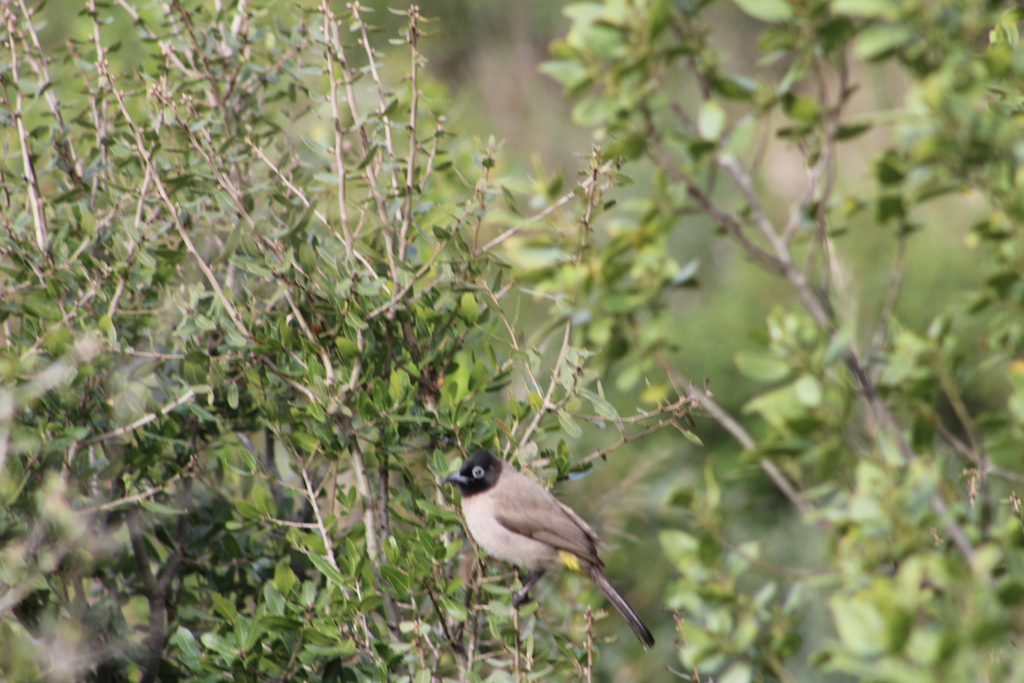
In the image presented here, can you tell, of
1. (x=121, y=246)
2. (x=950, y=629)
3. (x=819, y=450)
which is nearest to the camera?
(x=950, y=629)

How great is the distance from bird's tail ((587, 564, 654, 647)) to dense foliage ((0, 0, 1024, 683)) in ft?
0.53

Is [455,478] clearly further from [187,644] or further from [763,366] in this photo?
[763,366]

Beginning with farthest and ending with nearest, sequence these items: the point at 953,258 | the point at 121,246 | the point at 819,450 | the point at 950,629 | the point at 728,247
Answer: the point at 728,247 < the point at 953,258 < the point at 121,246 < the point at 819,450 < the point at 950,629

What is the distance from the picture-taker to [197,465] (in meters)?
2.72

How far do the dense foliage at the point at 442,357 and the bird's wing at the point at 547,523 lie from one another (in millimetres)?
190

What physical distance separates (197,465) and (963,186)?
2166mm

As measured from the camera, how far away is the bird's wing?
309 cm

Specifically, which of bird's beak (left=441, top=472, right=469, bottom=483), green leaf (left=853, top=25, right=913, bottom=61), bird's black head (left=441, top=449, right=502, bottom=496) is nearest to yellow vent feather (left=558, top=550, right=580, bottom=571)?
bird's black head (left=441, top=449, right=502, bottom=496)

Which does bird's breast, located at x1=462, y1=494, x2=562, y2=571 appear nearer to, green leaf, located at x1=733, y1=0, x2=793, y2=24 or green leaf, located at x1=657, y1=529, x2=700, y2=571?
green leaf, located at x1=657, y1=529, x2=700, y2=571

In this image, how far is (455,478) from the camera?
9.07 ft

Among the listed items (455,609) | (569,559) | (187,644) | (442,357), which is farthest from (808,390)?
(569,559)

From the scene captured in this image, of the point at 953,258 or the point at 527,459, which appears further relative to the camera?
the point at 953,258

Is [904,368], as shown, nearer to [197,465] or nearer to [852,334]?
[852,334]

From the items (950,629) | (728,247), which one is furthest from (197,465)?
(728,247)
